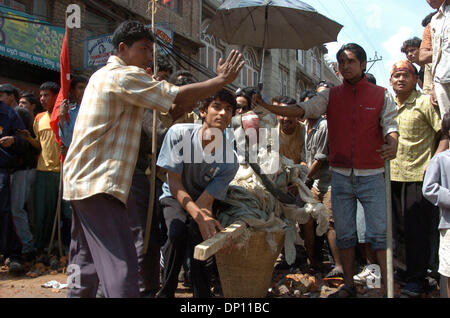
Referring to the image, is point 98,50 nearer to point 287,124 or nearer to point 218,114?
point 287,124

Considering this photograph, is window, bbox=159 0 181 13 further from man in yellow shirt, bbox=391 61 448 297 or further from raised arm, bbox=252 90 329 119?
raised arm, bbox=252 90 329 119

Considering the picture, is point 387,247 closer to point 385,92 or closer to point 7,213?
point 385,92

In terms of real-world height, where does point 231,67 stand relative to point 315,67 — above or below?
below

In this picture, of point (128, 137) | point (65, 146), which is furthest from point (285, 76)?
point (128, 137)

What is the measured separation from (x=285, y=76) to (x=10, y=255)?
817 inches

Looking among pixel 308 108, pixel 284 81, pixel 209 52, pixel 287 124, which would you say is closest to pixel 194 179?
pixel 308 108

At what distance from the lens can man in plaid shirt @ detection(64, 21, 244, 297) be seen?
2139mm

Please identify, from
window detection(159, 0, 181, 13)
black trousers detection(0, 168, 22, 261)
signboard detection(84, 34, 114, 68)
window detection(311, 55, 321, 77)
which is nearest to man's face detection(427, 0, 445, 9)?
black trousers detection(0, 168, 22, 261)

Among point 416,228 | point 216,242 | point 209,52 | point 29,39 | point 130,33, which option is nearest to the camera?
point 216,242

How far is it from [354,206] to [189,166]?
1.42 m

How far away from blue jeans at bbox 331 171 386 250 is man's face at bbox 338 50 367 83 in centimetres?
82

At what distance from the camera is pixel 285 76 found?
23.4m

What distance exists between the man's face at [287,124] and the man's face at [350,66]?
1.37m

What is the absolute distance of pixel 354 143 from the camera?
132 inches
